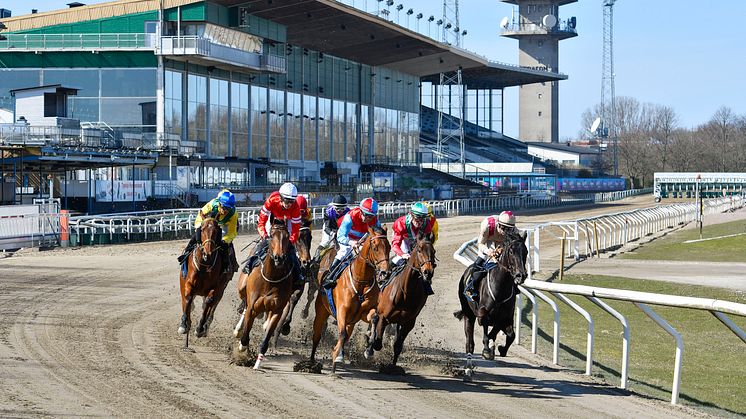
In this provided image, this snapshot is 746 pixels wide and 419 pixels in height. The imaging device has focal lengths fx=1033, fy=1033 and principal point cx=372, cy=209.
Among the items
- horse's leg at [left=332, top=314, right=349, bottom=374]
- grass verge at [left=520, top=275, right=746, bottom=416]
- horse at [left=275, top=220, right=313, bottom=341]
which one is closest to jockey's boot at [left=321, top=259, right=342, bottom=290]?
horse at [left=275, top=220, right=313, bottom=341]

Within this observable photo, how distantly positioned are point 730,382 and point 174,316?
811 cm

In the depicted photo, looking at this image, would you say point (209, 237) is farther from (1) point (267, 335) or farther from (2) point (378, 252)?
(2) point (378, 252)

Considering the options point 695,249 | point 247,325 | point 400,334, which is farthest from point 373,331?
point 695,249

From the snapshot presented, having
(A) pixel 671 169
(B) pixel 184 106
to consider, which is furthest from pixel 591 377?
(A) pixel 671 169

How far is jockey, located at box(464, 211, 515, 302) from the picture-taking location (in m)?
11.4

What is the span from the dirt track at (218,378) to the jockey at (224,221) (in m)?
1.07

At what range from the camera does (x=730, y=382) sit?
11.7m

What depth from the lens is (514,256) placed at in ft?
35.6

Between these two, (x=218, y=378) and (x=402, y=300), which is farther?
(x=402, y=300)

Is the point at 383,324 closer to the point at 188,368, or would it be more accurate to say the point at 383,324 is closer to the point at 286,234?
the point at 286,234

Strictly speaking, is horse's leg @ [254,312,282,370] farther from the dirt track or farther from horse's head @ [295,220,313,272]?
horse's head @ [295,220,313,272]

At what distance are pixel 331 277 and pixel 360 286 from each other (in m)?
0.55

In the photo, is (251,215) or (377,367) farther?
(251,215)

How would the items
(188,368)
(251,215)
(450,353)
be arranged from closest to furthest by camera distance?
(188,368), (450,353), (251,215)
